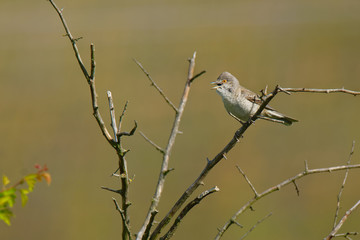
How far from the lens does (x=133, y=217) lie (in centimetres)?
1268

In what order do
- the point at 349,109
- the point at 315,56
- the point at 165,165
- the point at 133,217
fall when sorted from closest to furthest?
the point at 165,165 < the point at 133,217 < the point at 349,109 < the point at 315,56

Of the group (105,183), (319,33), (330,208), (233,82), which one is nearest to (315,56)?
(319,33)

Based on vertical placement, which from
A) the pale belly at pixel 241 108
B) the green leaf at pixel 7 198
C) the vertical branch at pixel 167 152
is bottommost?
the green leaf at pixel 7 198

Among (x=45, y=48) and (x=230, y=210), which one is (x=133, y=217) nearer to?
(x=230, y=210)

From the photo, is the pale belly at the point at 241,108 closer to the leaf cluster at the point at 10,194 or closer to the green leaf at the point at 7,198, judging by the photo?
the leaf cluster at the point at 10,194

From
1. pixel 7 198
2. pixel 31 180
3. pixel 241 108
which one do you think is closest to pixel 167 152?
pixel 31 180

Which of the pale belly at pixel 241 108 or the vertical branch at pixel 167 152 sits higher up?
the pale belly at pixel 241 108

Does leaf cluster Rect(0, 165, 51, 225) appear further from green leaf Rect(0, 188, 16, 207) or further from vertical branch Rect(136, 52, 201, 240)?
vertical branch Rect(136, 52, 201, 240)

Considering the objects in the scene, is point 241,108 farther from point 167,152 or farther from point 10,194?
point 10,194

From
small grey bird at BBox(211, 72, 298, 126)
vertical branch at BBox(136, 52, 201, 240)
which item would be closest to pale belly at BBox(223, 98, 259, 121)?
small grey bird at BBox(211, 72, 298, 126)

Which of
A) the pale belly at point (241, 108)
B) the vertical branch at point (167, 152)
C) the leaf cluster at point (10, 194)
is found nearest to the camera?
the leaf cluster at point (10, 194)

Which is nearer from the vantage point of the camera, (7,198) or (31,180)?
(7,198)

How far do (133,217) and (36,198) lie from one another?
2999 mm

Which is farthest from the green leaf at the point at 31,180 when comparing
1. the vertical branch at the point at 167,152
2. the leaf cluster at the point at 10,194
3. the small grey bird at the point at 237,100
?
the small grey bird at the point at 237,100
